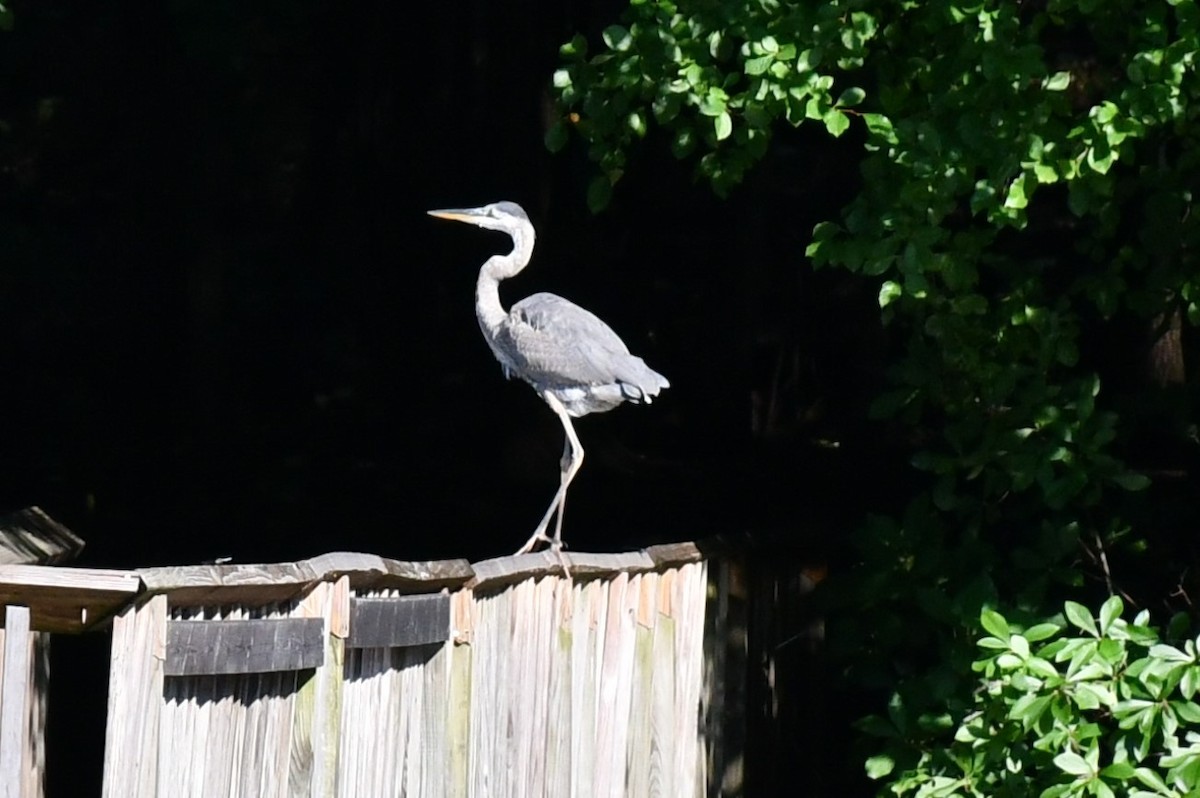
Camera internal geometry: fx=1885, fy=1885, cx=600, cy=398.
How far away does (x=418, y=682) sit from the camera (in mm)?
4191

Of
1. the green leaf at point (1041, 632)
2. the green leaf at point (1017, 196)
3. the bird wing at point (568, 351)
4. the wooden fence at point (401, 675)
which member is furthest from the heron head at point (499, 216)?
the green leaf at point (1041, 632)

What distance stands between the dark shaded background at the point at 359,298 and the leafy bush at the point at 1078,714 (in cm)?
305

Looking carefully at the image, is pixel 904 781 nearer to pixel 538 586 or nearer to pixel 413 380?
pixel 538 586

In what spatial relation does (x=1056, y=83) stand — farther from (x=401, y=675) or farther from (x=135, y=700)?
(x=135, y=700)

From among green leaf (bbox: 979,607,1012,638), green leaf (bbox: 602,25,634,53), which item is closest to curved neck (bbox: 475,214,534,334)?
green leaf (bbox: 602,25,634,53)

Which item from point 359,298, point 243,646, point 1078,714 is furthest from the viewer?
point 359,298

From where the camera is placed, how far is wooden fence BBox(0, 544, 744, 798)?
310cm

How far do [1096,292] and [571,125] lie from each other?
5.34 ft

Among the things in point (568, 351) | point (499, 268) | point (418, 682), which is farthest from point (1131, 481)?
point (499, 268)

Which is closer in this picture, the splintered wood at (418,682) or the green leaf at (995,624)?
the splintered wood at (418,682)

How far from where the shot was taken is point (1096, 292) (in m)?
5.38

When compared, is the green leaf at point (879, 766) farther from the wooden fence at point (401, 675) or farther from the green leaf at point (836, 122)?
the green leaf at point (836, 122)

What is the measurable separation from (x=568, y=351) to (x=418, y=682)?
2.88 m

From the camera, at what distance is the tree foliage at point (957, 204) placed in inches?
189
